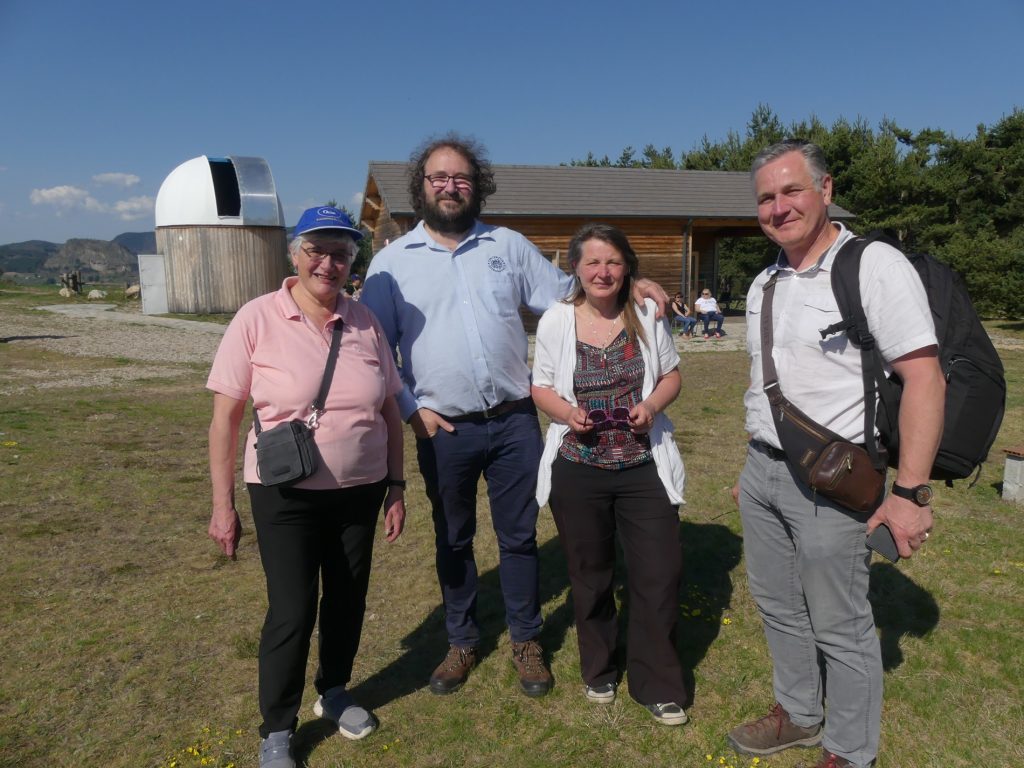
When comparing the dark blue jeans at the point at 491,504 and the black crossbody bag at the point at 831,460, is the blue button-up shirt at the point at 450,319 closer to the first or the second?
the dark blue jeans at the point at 491,504

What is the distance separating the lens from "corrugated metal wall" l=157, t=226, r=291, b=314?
76.0 ft

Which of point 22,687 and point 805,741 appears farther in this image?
point 22,687

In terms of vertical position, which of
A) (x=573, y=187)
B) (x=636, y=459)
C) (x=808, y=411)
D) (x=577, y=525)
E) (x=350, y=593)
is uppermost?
(x=573, y=187)

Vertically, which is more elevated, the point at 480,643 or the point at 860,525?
the point at 860,525

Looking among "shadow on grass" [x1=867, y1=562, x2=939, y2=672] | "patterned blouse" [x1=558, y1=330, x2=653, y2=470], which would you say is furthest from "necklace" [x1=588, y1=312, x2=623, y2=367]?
"shadow on grass" [x1=867, y1=562, x2=939, y2=672]

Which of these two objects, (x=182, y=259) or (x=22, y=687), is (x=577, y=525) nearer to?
(x=22, y=687)

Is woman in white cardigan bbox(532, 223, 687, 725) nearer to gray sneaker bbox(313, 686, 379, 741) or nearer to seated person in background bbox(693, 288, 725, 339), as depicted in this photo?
gray sneaker bbox(313, 686, 379, 741)

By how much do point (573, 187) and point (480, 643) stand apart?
19067mm

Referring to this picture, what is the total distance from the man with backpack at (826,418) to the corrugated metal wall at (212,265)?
73.4 feet

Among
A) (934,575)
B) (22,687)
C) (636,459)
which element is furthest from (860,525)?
(22,687)

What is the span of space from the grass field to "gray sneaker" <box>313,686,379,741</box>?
1.7 inches

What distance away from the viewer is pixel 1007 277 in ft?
64.4

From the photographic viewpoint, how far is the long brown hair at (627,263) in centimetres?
294

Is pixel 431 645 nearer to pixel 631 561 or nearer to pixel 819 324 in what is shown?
pixel 631 561
